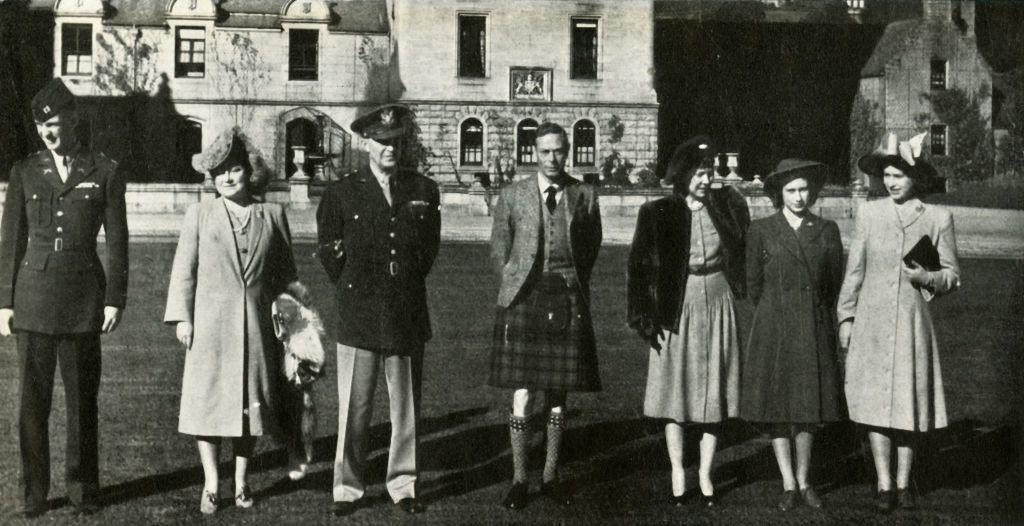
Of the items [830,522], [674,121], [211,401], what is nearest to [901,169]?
[830,522]

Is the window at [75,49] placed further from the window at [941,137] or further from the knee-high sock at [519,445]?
the window at [941,137]

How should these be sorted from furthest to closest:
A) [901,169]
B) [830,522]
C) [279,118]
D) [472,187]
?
[472,187] → [279,118] → [901,169] → [830,522]

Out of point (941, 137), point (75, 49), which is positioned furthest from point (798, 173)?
point (75, 49)

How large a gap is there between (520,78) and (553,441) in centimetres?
782

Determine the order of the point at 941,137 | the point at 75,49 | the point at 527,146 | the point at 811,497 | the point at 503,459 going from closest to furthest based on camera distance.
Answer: the point at 811,497
the point at 503,459
the point at 75,49
the point at 941,137
the point at 527,146

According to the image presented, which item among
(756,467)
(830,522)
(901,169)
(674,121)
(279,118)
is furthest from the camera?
(674,121)

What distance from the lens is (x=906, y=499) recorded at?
14.4ft

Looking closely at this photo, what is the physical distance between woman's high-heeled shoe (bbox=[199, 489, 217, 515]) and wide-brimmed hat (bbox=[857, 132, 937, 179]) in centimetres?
314

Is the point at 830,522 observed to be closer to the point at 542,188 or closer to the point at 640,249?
the point at 640,249

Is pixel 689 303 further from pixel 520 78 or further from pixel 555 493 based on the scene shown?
pixel 520 78

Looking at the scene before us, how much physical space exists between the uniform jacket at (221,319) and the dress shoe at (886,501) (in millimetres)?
2649

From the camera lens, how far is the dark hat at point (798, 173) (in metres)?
4.48

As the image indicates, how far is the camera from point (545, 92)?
509 inches

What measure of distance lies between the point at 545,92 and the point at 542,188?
28.1ft
